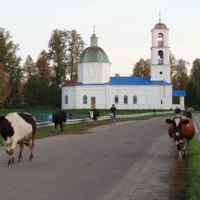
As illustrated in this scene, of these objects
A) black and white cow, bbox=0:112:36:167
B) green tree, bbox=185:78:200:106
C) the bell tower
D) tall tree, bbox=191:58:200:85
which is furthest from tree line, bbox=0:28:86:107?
black and white cow, bbox=0:112:36:167

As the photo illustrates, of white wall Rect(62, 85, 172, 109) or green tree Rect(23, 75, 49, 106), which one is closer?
white wall Rect(62, 85, 172, 109)

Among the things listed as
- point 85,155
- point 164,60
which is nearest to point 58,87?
point 164,60

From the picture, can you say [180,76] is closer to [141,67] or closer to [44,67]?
[141,67]

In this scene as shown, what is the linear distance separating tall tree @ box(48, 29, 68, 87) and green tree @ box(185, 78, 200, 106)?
27.4m

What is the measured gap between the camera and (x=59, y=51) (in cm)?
8062

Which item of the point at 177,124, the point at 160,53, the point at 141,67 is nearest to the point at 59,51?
the point at 160,53

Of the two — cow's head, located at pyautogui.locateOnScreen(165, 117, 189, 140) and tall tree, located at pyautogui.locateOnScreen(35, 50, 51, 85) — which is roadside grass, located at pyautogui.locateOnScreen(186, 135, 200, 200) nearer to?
cow's head, located at pyautogui.locateOnScreen(165, 117, 189, 140)

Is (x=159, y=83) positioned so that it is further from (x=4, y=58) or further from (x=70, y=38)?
(x=4, y=58)

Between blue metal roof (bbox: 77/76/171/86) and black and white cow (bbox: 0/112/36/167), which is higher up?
blue metal roof (bbox: 77/76/171/86)

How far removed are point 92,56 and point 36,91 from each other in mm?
12524

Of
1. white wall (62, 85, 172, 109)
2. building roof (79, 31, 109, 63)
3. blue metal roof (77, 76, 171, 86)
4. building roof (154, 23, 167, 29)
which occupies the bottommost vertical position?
white wall (62, 85, 172, 109)

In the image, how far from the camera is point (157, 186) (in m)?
8.53

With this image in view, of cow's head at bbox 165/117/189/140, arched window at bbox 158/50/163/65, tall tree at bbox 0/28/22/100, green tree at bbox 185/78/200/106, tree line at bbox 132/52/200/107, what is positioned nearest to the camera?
cow's head at bbox 165/117/189/140

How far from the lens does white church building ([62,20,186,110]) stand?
74625 millimetres
